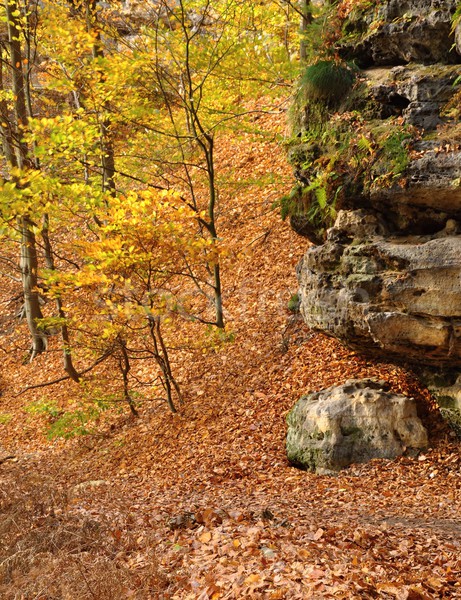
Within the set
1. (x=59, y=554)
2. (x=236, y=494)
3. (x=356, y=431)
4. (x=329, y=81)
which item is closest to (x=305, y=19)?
(x=329, y=81)

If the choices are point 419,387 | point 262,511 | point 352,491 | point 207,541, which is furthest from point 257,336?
point 207,541

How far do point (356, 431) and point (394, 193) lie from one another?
303 centimetres

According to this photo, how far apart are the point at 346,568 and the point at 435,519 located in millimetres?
1707

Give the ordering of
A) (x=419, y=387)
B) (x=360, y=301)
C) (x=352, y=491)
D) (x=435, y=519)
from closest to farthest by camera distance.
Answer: (x=435, y=519)
(x=352, y=491)
(x=360, y=301)
(x=419, y=387)

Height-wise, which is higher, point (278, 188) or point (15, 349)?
point (278, 188)

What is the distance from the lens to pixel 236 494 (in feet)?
21.1

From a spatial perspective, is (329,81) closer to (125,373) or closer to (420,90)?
(420,90)

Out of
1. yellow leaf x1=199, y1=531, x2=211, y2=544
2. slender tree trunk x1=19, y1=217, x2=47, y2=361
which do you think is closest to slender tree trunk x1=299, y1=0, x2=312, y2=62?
slender tree trunk x1=19, y1=217, x2=47, y2=361

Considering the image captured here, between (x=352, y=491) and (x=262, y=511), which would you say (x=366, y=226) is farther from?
(x=262, y=511)

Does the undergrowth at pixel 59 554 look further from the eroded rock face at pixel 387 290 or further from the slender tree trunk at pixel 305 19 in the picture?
the slender tree trunk at pixel 305 19

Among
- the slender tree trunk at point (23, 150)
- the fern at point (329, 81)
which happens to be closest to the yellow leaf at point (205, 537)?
the fern at point (329, 81)

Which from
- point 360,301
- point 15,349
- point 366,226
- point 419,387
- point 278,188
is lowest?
point 15,349

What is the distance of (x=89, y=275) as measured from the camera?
24.0 ft

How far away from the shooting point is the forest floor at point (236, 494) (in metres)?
3.98
